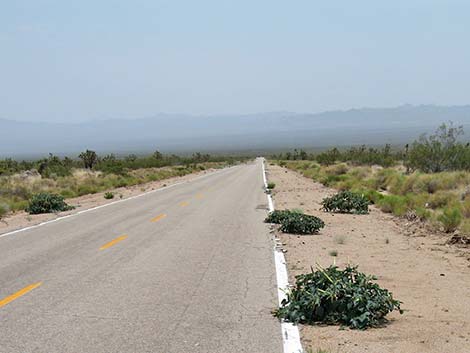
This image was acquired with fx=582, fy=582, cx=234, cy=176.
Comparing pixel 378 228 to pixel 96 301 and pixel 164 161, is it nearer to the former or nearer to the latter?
pixel 96 301

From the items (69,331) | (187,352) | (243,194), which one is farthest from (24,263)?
(243,194)

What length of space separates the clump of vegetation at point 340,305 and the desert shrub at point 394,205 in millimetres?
12610

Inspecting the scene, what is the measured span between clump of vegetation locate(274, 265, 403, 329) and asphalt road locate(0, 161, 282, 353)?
399 millimetres

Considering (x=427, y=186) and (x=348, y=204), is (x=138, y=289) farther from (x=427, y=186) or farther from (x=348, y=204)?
(x=427, y=186)

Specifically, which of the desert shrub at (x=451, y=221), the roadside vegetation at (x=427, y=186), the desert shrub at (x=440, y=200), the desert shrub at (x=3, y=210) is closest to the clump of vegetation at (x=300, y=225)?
the desert shrub at (x=451, y=221)

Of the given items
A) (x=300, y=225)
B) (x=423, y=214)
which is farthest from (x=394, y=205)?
(x=300, y=225)

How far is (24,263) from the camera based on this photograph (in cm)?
1122

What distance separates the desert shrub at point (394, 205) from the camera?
19.9 meters

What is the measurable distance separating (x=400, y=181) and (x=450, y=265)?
67.5 ft

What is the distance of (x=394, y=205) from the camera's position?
2100 cm

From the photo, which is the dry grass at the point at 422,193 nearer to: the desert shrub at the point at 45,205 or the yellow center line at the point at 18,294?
the yellow center line at the point at 18,294

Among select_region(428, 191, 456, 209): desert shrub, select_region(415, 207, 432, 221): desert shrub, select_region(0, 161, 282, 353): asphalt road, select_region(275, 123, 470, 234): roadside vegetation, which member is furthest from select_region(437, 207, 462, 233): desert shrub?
select_region(428, 191, 456, 209): desert shrub

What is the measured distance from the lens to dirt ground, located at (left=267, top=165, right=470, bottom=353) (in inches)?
254

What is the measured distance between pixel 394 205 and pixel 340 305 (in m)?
14.4
